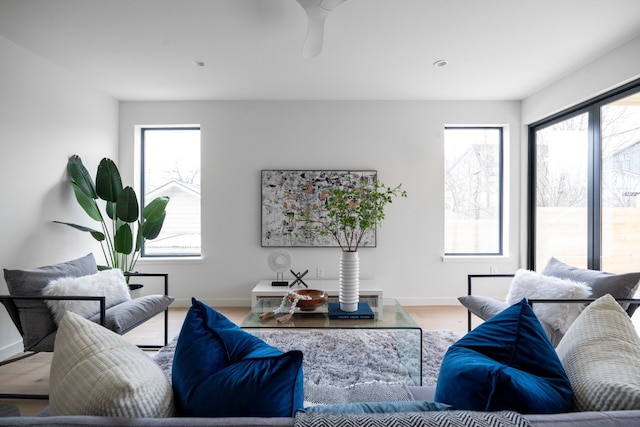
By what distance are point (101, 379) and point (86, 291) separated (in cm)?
202

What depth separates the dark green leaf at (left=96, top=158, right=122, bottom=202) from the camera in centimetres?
331

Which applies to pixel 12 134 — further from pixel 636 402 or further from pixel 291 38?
pixel 636 402

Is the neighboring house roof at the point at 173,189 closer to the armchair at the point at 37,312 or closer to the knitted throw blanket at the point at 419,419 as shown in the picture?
the armchair at the point at 37,312

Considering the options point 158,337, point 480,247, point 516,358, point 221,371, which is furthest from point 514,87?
point 158,337

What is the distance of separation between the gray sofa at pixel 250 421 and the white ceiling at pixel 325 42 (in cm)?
240

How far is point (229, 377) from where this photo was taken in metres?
0.81

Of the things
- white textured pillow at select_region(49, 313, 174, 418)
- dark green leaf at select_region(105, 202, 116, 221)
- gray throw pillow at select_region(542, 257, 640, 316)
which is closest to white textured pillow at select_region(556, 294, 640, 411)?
white textured pillow at select_region(49, 313, 174, 418)

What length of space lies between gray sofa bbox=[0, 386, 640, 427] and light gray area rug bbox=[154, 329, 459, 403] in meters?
1.20

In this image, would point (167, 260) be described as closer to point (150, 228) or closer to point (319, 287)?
point (150, 228)

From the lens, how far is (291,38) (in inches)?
106

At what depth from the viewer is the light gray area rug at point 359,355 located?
2.29 m

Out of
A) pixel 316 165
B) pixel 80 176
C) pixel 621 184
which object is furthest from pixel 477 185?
pixel 80 176

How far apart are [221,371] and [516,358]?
79 centimetres

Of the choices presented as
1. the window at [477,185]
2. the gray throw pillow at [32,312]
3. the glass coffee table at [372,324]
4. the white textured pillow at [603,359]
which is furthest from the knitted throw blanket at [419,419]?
the window at [477,185]
